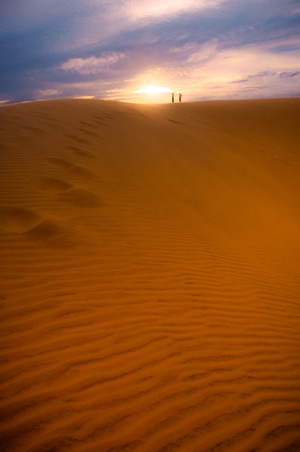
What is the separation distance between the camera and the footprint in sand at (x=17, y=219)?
4078 millimetres

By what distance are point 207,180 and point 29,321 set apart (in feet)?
21.8

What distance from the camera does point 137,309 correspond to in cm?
318

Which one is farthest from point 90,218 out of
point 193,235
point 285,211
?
point 285,211

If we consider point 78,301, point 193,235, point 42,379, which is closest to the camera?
point 42,379

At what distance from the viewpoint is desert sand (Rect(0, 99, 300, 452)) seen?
2.11 metres

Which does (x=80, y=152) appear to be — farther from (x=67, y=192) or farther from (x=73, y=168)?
(x=67, y=192)

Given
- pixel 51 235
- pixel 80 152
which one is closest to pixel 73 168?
pixel 80 152

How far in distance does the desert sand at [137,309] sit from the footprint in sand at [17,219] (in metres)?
0.03

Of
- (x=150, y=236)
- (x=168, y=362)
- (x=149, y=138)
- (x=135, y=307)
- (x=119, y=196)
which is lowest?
(x=168, y=362)

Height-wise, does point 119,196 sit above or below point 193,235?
above

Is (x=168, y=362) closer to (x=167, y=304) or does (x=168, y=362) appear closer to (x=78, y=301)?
(x=167, y=304)

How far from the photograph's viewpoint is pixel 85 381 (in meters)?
2.28

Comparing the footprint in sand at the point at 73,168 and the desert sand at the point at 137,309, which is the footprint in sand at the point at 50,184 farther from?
the footprint in sand at the point at 73,168

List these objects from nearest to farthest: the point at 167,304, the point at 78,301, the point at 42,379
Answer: the point at 42,379, the point at 78,301, the point at 167,304
